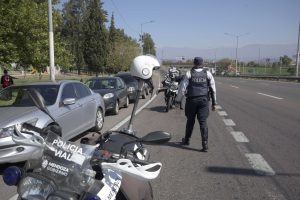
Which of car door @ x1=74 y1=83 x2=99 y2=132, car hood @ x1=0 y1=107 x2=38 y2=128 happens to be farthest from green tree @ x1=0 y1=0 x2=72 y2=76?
car hood @ x1=0 y1=107 x2=38 y2=128

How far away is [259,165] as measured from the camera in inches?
285

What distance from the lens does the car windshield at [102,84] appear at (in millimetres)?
16750

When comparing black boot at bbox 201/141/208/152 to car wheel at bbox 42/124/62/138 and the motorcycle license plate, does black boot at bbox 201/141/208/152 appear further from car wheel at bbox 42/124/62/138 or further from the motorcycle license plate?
the motorcycle license plate

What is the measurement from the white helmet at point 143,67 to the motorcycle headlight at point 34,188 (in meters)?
1.24

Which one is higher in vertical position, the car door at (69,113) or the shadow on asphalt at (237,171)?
the car door at (69,113)

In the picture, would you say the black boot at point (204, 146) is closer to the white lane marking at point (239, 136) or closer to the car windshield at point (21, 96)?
the white lane marking at point (239, 136)

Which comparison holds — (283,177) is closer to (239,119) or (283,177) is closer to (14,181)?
(14,181)

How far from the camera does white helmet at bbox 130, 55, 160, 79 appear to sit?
11.3 ft

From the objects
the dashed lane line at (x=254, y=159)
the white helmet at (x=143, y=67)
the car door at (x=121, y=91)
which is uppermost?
the white helmet at (x=143, y=67)

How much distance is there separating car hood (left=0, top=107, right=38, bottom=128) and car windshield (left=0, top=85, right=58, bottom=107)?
0.97 ft

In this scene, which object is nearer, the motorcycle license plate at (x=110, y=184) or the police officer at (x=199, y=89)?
the motorcycle license plate at (x=110, y=184)

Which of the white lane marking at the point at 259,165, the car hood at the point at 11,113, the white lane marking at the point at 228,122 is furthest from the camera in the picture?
the white lane marking at the point at 228,122

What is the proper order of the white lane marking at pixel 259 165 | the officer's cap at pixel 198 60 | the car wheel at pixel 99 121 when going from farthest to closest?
the car wheel at pixel 99 121 → the officer's cap at pixel 198 60 → the white lane marking at pixel 259 165

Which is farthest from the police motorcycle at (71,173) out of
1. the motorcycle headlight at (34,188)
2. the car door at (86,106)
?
the car door at (86,106)
